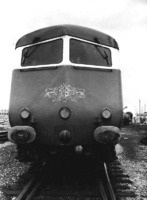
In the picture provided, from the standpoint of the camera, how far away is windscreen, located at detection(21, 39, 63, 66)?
14.7 feet

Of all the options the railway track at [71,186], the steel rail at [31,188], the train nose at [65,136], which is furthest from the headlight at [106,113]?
the steel rail at [31,188]

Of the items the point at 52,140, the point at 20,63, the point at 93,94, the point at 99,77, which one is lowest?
the point at 52,140

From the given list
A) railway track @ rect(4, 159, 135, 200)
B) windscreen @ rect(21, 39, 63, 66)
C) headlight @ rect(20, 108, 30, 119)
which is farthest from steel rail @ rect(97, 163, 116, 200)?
windscreen @ rect(21, 39, 63, 66)

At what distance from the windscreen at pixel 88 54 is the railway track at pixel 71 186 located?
7.15 feet

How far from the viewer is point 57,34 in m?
4.53

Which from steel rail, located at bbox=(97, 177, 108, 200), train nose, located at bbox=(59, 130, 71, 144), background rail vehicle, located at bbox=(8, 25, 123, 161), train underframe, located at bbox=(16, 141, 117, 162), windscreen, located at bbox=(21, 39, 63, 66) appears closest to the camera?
steel rail, located at bbox=(97, 177, 108, 200)

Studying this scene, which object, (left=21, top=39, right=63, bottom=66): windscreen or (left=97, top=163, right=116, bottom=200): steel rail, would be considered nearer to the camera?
(left=97, top=163, right=116, bottom=200): steel rail

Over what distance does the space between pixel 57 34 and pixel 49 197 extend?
285 centimetres

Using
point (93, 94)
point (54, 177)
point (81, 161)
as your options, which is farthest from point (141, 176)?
point (93, 94)

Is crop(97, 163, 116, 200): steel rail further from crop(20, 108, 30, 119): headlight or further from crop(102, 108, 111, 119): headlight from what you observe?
crop(20, 108, 30, 119): headlight

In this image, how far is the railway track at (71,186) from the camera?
12.9 ft

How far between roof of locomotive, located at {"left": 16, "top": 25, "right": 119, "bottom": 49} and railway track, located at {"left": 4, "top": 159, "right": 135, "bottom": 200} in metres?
2.60

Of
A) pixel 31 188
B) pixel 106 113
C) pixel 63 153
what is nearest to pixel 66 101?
pixel 106 113

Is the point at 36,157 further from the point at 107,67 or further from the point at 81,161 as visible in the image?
the point at 107,67
